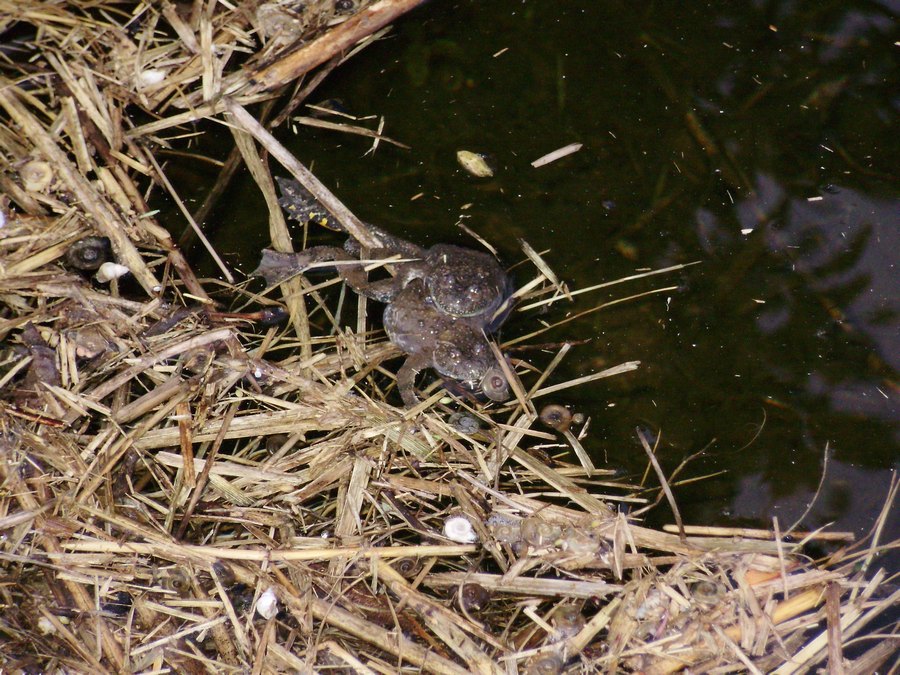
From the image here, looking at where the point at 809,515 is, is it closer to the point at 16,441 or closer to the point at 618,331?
the point at 618,331

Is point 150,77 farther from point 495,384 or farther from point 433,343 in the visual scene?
point 495,384

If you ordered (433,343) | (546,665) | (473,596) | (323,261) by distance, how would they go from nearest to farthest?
(546,665)
(473,596)
(433,343)
(323,261)

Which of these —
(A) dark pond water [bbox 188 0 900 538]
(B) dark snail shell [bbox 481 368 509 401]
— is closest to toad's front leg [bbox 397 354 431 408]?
(B) dark snail shell [bbox 481 368 509 401]

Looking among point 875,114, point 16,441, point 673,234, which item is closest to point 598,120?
point 673,234

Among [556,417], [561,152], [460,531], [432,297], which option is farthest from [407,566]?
[561,152]

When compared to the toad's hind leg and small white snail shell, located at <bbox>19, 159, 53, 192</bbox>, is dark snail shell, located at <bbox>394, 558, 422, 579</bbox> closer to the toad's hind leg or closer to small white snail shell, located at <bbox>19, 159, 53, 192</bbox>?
the toad's hind leg

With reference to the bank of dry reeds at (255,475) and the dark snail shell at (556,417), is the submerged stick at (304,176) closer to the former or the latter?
the bank of dry reeds at (255,475)

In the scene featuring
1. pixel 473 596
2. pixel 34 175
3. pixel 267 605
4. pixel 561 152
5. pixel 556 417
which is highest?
pixel 34 175
